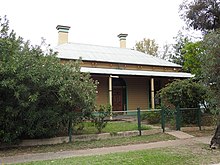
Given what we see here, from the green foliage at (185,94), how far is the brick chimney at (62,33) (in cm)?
1264

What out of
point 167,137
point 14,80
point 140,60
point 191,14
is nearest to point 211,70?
point 167,137

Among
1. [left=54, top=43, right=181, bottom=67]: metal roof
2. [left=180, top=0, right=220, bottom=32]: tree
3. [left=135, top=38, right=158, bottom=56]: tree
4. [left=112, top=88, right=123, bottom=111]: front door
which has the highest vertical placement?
[left=135, top=38, right=158, bottom=56]: tree

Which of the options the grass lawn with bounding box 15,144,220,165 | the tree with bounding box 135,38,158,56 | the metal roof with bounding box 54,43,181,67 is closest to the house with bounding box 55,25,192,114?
the metal roof with bounding box 54,43,181,67

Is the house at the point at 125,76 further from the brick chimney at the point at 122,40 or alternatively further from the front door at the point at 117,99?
the brick chimney at the point at 122,40

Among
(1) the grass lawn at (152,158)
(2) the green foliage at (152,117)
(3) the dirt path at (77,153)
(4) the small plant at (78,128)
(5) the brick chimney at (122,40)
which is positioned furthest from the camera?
(5) the brick chimney at (122,40)

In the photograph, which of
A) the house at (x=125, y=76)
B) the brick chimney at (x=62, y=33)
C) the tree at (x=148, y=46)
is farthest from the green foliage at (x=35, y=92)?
the tree at (x=148, y=46)

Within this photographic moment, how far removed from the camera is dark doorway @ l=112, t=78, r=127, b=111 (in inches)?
760

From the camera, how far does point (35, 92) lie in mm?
9234

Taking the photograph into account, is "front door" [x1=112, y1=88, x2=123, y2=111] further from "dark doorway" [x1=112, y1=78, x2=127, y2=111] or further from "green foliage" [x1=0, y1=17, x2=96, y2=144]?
"green foliage" [x1=0, y1=17, x2=96, y2=144]

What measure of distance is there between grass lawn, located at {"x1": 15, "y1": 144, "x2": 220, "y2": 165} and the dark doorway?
11.1 meters

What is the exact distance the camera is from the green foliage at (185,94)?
13.3 meters

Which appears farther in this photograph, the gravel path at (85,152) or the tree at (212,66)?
the tree at (212,66)

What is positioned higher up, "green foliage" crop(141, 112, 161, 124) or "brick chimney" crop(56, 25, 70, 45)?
"brick chimney" crop(56, 25, 70, 45)

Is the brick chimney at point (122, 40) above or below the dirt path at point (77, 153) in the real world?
above
